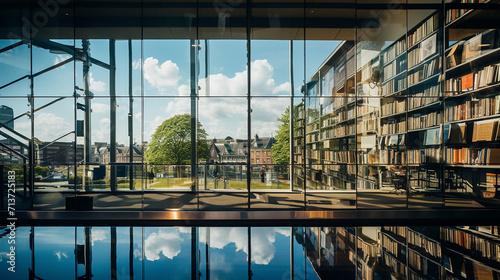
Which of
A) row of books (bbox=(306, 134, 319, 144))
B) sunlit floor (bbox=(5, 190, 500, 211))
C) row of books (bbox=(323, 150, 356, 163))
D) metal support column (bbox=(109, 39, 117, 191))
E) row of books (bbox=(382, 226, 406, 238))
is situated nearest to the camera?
row of books (bbox=(382, 226, 406, 238))

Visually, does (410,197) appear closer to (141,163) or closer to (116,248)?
(116,248)

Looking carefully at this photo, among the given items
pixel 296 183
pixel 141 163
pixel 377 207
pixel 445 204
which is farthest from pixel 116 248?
pixel 445 204

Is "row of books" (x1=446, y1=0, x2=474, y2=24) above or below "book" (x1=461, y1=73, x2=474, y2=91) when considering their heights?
above

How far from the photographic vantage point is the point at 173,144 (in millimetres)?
6523

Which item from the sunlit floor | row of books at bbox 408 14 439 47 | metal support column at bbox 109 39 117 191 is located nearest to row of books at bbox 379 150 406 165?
the sunlit floor

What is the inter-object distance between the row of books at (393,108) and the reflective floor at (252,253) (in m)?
2.79

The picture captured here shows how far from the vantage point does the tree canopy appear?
6.36 m

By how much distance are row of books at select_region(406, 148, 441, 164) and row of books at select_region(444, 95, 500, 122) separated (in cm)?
80

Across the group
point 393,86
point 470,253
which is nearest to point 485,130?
point 393,86

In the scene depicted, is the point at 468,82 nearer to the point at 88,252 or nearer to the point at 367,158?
the point at 367,158

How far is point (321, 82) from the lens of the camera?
6.07 meters

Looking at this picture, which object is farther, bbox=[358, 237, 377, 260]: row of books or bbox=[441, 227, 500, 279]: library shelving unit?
bbox=[358, 237, 377, 260]: row of books

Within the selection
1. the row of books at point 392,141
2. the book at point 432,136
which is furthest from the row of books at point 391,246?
the book at point 432,136

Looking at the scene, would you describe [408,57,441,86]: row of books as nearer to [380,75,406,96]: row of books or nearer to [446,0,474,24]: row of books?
[380,75,406,96]: row of books
